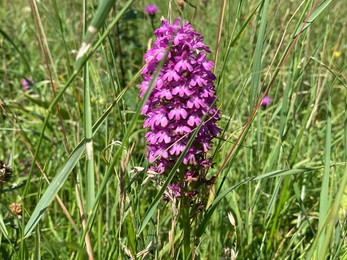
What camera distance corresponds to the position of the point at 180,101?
41.3 inches

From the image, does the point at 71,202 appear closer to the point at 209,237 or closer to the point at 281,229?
the point at 209,237

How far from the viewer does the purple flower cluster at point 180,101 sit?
1033 millimetres

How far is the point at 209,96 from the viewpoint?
1049mm

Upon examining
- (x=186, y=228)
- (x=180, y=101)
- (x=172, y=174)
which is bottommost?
(x=186, y=228)

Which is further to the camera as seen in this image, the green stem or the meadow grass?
the green stem

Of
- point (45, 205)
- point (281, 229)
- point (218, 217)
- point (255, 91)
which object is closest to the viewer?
point (45, 205)

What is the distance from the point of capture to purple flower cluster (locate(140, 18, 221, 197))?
1033 mm

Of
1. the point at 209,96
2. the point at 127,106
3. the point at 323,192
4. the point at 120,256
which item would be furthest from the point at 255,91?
the point at 127,106

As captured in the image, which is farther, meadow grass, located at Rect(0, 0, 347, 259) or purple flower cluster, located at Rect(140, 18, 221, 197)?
purple flower cluster, located at Rect(140, 18, 221, 197)

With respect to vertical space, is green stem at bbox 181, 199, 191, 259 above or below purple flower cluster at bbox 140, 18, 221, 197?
below

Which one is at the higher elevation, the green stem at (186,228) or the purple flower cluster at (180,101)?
the purple flower cluster at (180,101)

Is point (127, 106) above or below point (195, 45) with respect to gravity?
below

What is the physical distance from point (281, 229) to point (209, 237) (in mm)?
412

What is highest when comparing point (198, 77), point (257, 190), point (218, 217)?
point (198, 77)
